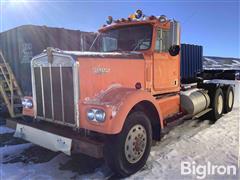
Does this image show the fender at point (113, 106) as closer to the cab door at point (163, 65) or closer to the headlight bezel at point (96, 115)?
the headlight bezel at point (96, 115)

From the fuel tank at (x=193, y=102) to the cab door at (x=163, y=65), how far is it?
1.89ft

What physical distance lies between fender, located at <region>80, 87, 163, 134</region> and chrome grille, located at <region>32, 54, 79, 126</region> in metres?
0.26

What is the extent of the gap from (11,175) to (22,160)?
61cm

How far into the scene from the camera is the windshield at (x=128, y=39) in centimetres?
450

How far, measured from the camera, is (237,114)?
7.62m

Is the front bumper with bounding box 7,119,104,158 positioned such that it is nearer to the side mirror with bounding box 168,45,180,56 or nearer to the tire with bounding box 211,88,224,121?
the side mirror with bounding box 168,45,180,56

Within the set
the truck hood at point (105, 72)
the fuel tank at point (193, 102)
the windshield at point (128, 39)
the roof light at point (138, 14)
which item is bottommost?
the fuel tank at point (193, 102)

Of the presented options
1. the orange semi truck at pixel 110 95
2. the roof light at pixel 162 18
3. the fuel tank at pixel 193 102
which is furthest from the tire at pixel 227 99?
the roof light at pixel 162 18

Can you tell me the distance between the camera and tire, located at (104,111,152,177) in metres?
3.27

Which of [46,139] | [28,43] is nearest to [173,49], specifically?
[46,139]

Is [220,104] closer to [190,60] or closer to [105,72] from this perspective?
[190,60]

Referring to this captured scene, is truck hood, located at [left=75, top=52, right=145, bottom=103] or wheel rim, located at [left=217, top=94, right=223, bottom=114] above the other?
truck hood, located at [left=75, top=52, right=145, bottom=103]

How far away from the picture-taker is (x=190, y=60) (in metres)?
8.73

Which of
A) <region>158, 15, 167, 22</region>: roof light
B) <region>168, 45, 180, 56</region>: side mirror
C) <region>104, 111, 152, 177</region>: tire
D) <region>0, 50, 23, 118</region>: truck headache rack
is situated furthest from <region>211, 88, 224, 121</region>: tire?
<region>0, 50, 23, 118</region>: truck headache rack
